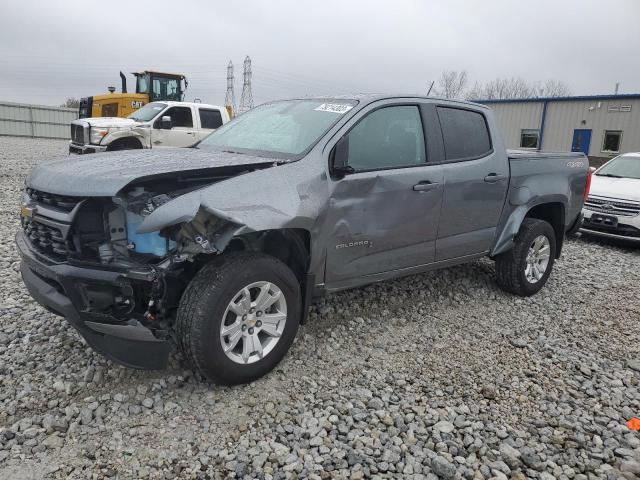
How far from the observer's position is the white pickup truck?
12.3 meters

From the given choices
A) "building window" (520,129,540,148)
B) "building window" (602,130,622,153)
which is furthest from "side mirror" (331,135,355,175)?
"building window" (520,129,540,148)

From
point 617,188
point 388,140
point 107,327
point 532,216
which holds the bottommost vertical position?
point 107,327

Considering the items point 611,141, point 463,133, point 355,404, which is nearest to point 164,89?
point 463,133

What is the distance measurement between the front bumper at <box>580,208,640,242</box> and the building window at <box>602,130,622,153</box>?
55.5 ft

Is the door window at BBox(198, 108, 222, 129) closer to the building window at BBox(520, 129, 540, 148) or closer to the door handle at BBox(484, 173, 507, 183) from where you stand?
the door handle at BBox(484, 173, 507, 183)

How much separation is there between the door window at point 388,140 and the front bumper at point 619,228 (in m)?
5.11

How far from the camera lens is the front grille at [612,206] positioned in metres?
7.84

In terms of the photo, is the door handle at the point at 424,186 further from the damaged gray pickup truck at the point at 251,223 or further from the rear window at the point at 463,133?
the rear window at the point at 463,133

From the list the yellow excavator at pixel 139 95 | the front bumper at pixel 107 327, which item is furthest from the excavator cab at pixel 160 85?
the front bumper at pixel 107 327

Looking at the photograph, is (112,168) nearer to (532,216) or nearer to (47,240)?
(47,240)

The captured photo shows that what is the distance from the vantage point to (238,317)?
306 cm

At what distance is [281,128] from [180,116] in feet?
33.1

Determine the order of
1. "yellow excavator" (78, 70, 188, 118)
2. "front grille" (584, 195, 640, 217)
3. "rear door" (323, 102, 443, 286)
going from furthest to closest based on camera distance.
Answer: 1. "yellow excavator" (78, 70, 188, 118)
2. "front grille" (584, 195, 640, 217)
3. "rear door" (323, 102, 443, 286)

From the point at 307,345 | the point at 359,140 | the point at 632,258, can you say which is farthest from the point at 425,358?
A: the point at 632,258
